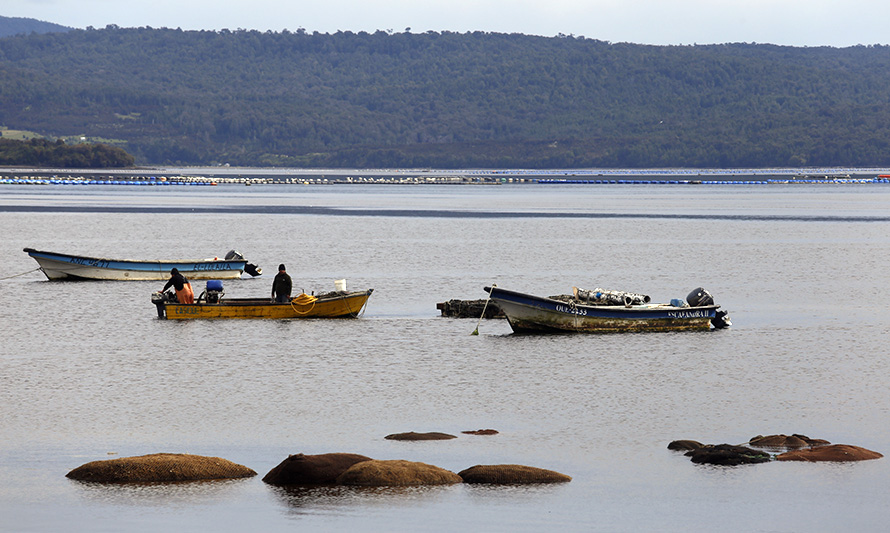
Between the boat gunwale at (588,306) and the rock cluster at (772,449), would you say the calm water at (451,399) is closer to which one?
the rock cluster at (772,449)

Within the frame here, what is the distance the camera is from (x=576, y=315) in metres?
40.0

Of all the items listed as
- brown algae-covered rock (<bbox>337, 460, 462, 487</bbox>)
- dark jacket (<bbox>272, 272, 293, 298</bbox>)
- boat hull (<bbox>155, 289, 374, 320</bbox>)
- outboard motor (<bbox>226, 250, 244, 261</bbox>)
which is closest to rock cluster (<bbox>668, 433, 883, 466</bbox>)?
brown algae-covered rock (<bbox>337, 460, 462, 487</bbox>)

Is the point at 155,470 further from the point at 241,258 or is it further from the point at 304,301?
the point at 241,258

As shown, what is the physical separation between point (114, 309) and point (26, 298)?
258 inches

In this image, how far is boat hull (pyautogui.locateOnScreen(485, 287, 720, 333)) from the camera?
131 ft

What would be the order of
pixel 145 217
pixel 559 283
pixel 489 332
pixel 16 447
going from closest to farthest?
pixel 16 447 < pixel 489 332 < pixel 559 283 < pixel 145 217

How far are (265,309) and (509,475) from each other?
24004 millimetres

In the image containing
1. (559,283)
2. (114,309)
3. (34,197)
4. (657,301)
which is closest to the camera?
(114,309)

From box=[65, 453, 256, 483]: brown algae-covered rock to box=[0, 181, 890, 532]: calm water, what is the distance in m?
0.36

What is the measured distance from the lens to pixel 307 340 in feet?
127

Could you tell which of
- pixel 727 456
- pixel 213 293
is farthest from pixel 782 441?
pixel 213 293

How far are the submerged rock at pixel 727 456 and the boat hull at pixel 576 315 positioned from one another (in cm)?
1708

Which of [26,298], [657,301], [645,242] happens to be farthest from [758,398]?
[645,242]

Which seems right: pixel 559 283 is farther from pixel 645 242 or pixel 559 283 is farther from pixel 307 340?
pixel 645 242
